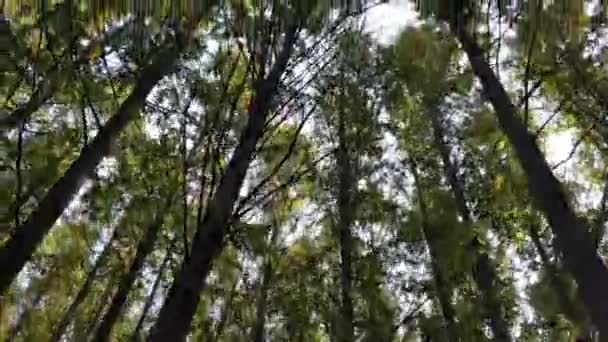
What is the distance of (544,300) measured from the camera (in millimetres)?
4453

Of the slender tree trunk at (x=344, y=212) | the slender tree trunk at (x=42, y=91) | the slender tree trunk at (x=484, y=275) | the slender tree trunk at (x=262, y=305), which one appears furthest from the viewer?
the slender tree trunk at (x=262, y=305)

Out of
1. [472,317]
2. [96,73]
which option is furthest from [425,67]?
[96,73]

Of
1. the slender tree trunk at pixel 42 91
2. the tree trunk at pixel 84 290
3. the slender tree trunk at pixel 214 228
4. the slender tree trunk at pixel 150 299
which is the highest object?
the tree trunk at pixel 84 290

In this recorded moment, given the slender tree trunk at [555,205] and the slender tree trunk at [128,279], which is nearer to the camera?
the slender tree trunk at [555,205]

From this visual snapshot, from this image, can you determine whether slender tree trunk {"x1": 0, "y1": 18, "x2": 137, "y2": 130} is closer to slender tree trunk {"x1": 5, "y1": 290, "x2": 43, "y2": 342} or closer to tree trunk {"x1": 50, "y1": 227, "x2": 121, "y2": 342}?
tree trunk {"x1": 50, "y1": 227, "x2": 121, "y2": 342}

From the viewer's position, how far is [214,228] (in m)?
2.85

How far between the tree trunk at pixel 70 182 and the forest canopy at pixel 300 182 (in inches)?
0.4

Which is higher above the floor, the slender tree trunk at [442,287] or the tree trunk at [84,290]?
the tree trunk at [84,290]

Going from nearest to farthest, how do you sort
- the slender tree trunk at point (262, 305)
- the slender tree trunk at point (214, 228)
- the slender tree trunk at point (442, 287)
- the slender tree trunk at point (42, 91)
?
the slender tree trunk at point (214, 228)
the slender tree trunk at point (42, 91)
the slender tree trunk at point (442, 287)
the slender tree trunk at point (262, 305)

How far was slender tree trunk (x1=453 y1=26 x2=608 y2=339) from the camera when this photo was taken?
2607 mm

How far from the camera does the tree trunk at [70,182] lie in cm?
287

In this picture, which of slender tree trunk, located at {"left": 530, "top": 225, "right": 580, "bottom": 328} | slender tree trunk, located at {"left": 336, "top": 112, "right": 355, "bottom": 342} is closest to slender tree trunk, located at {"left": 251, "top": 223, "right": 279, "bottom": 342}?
slender tree trunk, located at {"left": 336, "top": 112, "right": 355, "bottom": 342}

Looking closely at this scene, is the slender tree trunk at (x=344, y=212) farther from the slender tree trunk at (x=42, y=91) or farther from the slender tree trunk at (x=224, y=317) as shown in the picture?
the slender tree trunk at (x=42, y=91)

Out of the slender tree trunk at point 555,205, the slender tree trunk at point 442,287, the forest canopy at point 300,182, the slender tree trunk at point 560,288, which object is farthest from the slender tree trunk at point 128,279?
the slender tree trunk at point 560,288
